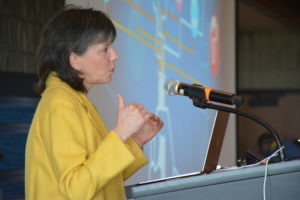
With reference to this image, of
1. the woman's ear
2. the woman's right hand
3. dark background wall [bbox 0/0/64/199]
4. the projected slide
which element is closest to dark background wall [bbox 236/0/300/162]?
the projected slide

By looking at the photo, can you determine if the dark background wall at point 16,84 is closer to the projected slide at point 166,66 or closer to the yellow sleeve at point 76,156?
the projected slide at point 166,66

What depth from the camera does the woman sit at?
1.48 meters

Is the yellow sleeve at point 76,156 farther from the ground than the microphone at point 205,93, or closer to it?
closer to it

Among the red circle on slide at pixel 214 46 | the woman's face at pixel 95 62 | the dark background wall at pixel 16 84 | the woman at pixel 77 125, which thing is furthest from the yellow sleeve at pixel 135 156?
the red circle on slide at pixel 214 46

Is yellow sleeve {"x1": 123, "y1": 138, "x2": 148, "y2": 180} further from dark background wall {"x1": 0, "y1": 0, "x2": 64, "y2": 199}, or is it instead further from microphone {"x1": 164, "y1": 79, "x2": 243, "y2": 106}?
dark background wall {"x1": 0, "y1": 0, "x2": 64, "y2": 199}

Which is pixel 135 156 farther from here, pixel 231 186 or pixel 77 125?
pixel 231 186

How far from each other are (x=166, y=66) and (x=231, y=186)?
253 centimetres

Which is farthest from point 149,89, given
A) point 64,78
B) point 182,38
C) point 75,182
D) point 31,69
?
point 75,182

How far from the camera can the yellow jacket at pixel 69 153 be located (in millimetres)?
1467

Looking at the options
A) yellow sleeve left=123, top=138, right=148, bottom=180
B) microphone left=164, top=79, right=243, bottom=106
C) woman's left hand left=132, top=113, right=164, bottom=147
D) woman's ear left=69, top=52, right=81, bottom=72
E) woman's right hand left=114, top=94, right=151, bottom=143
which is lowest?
yellow sleeve left=123, top=138, right=148, bottom=180

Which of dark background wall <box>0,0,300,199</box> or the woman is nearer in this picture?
the woman

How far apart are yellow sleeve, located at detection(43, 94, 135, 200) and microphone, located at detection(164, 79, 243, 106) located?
0.89 ft

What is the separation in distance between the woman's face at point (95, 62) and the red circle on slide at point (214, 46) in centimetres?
307

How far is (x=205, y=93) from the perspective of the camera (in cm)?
Answer: 158
